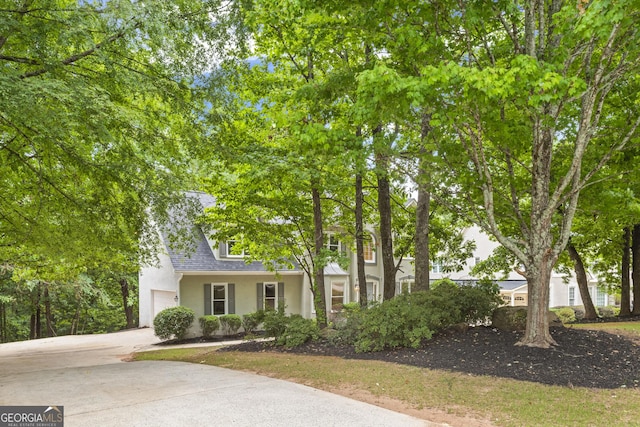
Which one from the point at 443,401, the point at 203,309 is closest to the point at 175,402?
the point at 443,401

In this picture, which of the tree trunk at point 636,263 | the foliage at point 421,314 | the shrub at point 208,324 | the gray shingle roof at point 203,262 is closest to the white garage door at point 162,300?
the gray shingle roof at point 203,262

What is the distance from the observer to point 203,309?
20.5 meters

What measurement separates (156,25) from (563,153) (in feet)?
27.9

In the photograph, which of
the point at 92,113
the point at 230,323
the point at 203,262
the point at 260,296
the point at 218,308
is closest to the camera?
the point at 92,113

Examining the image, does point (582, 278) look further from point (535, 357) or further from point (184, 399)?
point (184, 399)

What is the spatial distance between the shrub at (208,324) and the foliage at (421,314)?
9.94 metres

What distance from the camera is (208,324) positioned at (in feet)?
63.9

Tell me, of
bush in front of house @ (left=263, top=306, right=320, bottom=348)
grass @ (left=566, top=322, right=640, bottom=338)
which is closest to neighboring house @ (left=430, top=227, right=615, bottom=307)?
grass @ (left=566, top=322, right=640, bottom=338)

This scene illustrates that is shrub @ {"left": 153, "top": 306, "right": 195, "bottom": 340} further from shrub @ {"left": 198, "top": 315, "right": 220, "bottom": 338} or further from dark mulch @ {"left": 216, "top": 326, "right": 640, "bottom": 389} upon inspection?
dark mulch @ {"left": 216, "top": 326, "right": 640, "bottom": 389}

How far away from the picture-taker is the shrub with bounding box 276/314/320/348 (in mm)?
12367

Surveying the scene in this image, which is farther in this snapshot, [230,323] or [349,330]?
[230,323]

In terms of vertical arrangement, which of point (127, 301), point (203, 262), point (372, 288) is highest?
point (203, 262)

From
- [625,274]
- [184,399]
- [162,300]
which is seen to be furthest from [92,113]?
[625,274]

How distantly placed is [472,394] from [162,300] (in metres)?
19.1
